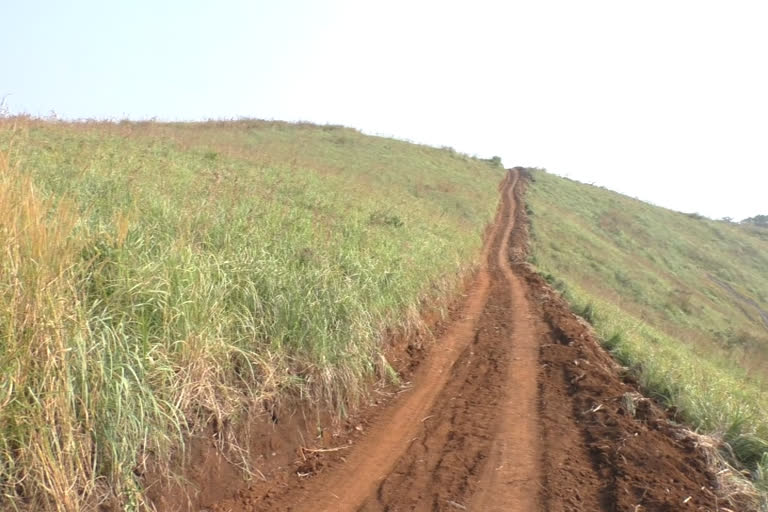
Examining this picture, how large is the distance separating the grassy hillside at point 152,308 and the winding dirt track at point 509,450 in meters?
0.69

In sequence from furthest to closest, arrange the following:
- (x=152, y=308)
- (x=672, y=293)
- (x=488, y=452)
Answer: (x=672, y=293) < (x=488, y=452) < (x=152, y=308)

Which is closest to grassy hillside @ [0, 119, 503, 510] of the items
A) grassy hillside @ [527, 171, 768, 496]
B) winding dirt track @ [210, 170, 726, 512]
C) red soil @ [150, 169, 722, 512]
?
red soil @ [150, 169, 722, 512]

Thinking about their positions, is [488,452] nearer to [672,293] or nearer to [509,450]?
[509,450]

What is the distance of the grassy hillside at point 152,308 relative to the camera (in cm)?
313

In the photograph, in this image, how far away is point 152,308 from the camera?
168 inches

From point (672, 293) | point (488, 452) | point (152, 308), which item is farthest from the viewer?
point (672, 293)

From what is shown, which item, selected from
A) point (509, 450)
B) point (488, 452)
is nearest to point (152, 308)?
point (488, 452)

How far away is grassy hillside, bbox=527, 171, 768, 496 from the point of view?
6414 mm

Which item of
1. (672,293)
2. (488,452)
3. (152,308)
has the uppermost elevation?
(152,308)

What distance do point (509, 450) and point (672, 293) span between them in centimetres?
2489

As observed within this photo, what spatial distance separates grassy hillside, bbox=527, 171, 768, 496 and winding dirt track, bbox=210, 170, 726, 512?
54 centimetres

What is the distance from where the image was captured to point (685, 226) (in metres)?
47.7

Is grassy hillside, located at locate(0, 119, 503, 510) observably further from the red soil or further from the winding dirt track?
the winding dirt track

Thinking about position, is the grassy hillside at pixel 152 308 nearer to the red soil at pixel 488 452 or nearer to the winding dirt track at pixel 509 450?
the red soil at pixel 488 452
